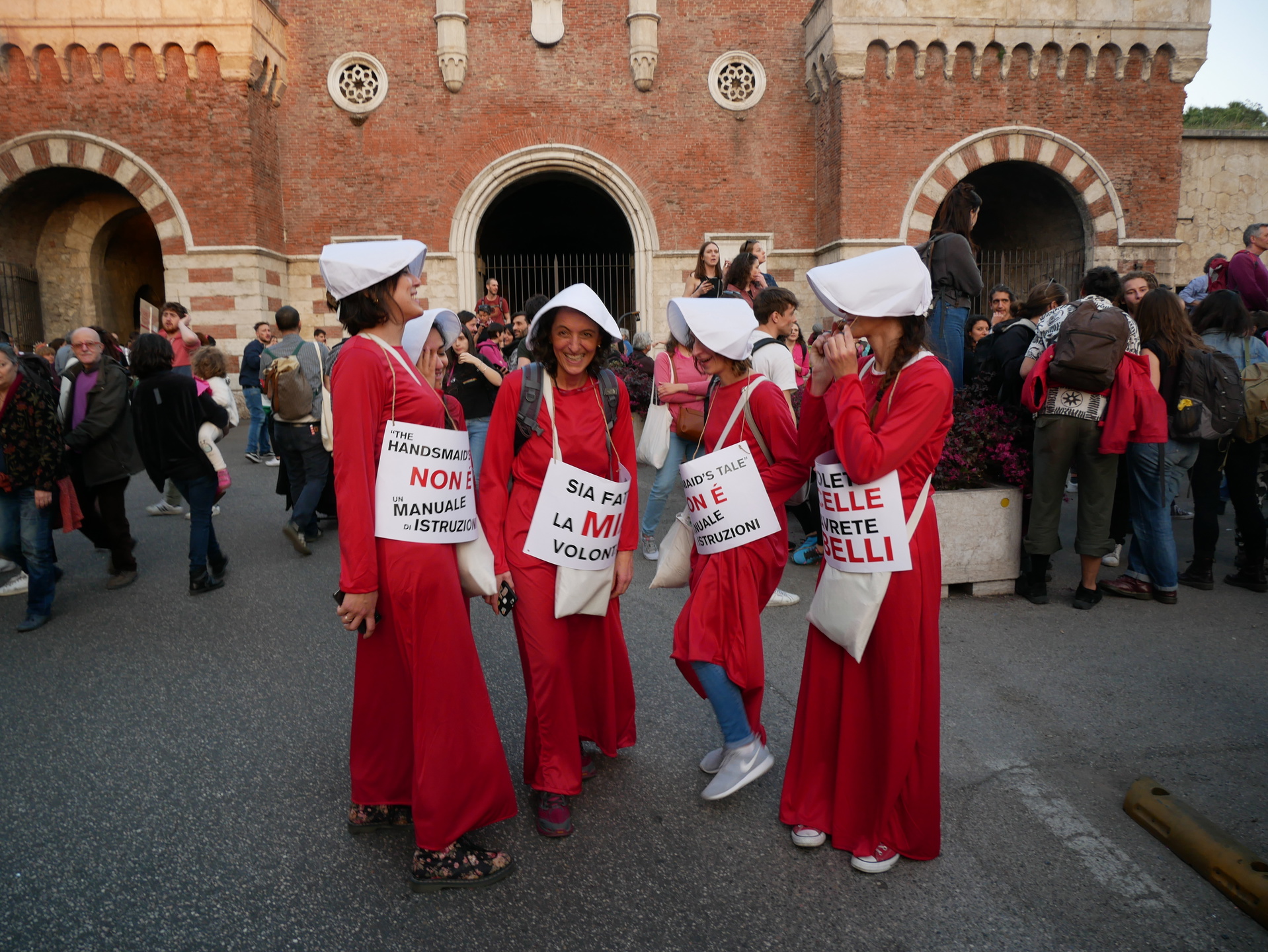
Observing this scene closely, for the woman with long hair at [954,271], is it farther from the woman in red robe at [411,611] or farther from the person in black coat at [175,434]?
the person in black coat at [175,434]

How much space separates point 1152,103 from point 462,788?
16924 millimetres

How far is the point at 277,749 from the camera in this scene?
3.54m

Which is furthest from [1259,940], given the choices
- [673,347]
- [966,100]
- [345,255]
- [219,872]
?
[966,100]

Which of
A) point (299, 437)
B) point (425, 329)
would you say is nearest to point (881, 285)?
point (425, 329)

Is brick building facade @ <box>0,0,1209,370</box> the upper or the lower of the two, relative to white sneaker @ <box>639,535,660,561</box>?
upper

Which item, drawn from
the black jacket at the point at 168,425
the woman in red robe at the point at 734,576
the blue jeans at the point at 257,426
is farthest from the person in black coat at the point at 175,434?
the blue jeans at the point at 257,426

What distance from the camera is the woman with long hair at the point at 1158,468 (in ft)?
16.8

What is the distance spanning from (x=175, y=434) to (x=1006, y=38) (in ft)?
48.0

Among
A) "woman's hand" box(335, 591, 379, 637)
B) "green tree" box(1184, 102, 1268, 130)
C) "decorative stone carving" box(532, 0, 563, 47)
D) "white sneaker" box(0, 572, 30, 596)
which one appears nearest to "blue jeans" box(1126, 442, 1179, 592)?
"woman's hand" box(335, 591, 379, 637)

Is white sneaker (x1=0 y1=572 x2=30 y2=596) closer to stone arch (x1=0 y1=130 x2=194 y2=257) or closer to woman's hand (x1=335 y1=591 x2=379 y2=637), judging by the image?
woman's hand (x1=335 y1=591 x2=379 y2=637)

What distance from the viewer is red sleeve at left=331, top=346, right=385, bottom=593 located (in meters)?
2.48

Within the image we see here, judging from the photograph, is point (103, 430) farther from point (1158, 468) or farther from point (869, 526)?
point (1158, 468)

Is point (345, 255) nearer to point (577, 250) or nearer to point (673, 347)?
point (673, 347)

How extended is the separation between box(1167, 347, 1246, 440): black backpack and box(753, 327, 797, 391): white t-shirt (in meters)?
2.74
